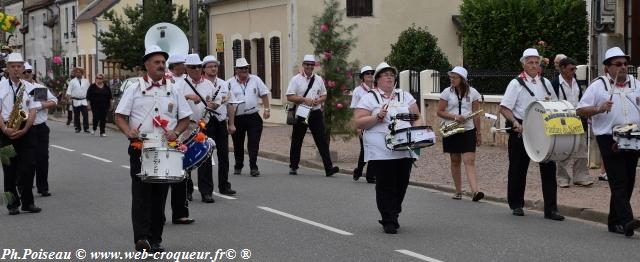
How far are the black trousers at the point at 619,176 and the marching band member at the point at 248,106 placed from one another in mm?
6666

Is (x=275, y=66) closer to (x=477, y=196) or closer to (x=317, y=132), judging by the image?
(x=317, y=132)

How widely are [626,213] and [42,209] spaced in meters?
6.67

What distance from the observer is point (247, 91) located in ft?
56.0

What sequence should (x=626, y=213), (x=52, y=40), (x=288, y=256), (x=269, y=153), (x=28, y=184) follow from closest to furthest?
(x=288, y=256)
(x=626, y=213)
(x=28, y=184)
(x=269, y=153)
(x=52, y=40)

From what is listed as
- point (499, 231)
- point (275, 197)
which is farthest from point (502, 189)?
point (499, 231)

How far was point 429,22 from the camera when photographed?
3588cm

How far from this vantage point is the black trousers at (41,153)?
14.1 meters

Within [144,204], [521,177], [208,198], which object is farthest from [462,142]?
[144,204]

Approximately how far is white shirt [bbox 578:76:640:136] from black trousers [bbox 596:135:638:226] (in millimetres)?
142

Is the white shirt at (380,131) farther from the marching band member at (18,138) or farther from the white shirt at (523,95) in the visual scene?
the marching band member at (18,138)

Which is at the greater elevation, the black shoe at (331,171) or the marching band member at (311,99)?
the marching band member at (311,99)

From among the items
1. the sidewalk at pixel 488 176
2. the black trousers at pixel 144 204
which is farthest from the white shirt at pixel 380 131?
the sidewalk at pixel 488 176

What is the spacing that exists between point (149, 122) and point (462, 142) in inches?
212

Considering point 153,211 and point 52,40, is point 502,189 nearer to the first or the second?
point 153,211
